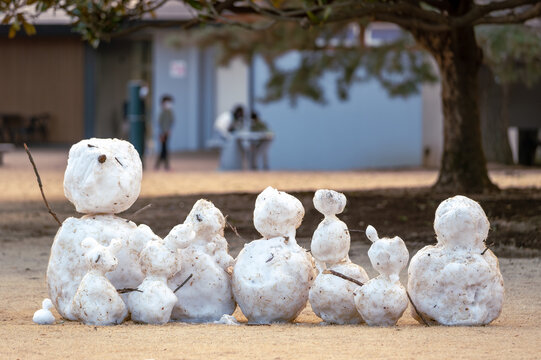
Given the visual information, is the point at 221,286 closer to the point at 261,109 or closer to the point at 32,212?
the point at 32,212

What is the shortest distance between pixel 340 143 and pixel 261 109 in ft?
6.79

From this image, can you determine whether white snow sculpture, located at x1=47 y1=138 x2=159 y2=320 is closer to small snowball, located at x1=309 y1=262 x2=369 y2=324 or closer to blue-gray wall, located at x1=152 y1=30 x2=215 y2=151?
small snowball, located at x1=309 y1=262 x2=369 y2=324

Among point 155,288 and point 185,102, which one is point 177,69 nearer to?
point 185,102

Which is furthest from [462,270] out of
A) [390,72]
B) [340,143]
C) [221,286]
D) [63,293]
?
[340,143]

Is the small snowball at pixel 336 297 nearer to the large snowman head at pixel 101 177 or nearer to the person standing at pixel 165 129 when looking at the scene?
the large snowman head at pixel 101 177

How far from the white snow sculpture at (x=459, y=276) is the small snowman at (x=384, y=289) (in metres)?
Result: 0.18

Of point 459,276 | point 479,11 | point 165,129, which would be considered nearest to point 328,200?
point 459,276

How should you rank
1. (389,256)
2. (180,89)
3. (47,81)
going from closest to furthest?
(389,256), (180,89), (47,81)

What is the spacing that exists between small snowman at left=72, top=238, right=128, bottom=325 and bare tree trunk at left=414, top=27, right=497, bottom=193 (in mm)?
9436

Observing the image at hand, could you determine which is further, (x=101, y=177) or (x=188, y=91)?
(x=188, y=91)

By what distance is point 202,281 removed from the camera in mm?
5910

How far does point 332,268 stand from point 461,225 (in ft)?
2.49

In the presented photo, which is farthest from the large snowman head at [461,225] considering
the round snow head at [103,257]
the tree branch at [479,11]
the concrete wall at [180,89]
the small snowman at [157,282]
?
the concrete wall at [180,89]

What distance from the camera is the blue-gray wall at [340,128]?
24.8 m
